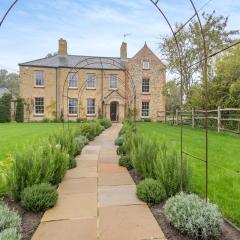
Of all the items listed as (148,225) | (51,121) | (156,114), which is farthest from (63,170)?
(156,114)

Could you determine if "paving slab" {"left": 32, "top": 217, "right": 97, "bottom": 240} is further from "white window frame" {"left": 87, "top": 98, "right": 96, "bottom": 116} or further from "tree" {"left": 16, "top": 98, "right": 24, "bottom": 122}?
"white window frame" {"left": 87, "top": 98, "right": 96, "bottom": 116}

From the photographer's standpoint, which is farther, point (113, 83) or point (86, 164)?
point (113, 83)

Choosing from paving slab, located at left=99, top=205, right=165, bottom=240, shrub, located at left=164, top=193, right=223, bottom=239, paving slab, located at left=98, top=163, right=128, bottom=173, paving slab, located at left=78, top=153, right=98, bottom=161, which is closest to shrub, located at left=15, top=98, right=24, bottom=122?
paving slab, located at left=78, top=153, right=98, bottom=161

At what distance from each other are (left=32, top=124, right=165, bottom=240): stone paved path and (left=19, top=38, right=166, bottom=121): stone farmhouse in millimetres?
22756

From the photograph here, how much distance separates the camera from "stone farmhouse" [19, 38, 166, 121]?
96.1 ft

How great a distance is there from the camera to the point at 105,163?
24.6ft

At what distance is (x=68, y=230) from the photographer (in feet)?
11.1

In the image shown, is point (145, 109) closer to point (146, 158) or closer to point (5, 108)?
point (5, 108)

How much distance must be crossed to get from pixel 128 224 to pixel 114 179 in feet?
7.49

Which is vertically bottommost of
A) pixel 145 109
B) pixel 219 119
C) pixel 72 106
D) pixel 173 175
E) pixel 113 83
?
pixel 173 175

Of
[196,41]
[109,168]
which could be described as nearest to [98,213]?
[109,168]

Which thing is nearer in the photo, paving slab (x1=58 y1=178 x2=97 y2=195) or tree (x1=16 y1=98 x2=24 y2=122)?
paving slab (x1=58 y1=178 x2=97 y2=195)

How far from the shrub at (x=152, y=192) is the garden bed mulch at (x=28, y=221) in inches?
56.7

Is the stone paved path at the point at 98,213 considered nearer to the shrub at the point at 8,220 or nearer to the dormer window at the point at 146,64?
the shrub at the point at 8,220
